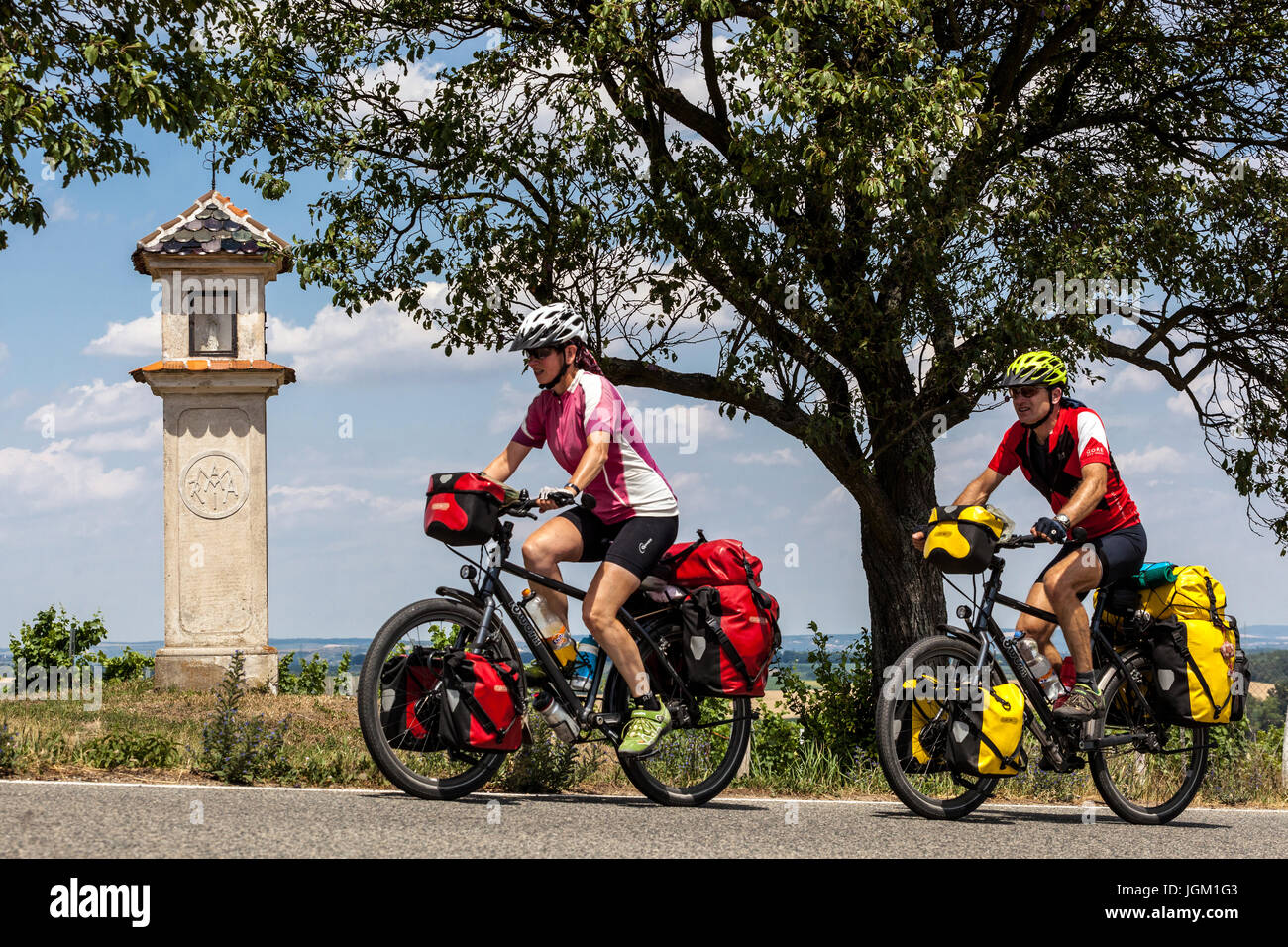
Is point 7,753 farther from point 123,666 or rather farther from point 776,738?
point 123,666

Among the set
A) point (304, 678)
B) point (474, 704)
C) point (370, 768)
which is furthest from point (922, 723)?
point (304, 678)

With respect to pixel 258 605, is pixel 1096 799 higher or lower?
lower

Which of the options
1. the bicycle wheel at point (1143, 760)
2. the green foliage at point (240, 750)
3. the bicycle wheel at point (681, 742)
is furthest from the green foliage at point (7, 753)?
the bicycle wheel at point (1143, 760)

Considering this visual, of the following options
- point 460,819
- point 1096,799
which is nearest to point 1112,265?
point 1096,799

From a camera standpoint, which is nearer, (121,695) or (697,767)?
(697,767)

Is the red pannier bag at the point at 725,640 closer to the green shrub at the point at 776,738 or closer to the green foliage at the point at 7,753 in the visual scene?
the green foliage at the point at 7,753

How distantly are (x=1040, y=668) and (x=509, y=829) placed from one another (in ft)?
9.78

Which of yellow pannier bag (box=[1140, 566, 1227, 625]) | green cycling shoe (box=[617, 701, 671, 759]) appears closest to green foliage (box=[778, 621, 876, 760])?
yellow pannier bag (box=[1140, 566, 1227, 625])

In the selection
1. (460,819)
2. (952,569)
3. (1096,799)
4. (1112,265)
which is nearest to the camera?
(460,819)

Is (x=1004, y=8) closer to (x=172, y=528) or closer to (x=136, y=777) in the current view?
(x=172, y=528)

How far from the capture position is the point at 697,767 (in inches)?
270

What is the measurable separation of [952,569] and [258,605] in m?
10.7

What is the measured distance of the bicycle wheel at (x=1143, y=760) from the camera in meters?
6.98

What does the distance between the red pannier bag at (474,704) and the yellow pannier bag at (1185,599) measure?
3.57 metres
